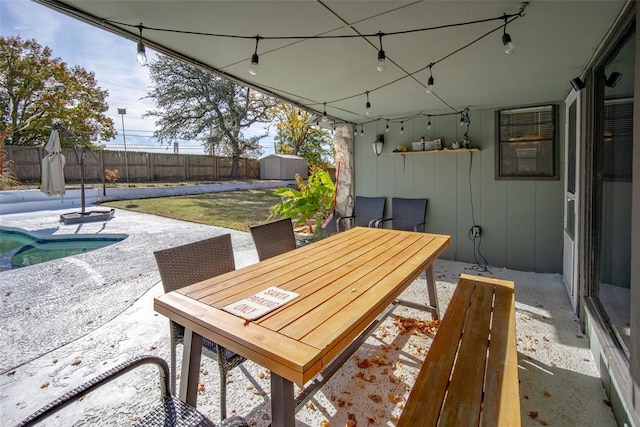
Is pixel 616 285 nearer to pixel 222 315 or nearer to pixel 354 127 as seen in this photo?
pixel 222 315

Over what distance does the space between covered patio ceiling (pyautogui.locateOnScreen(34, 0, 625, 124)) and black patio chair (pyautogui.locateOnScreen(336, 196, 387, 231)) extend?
7.13ft

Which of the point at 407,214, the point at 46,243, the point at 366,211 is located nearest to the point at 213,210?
the point at 46,243

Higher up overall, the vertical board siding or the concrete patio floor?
the vertical board siding

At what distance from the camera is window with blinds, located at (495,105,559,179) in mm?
4039

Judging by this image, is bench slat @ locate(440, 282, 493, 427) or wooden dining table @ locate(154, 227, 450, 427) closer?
wooden dining table @ locate(154, 227, 450, 427)

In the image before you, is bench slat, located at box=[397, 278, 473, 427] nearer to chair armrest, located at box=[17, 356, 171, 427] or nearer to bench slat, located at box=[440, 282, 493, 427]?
bench slat, located at box=[440, 282, 493, 427]

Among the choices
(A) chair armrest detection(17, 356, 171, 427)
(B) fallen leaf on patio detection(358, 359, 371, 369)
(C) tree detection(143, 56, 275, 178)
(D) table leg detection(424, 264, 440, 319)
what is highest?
(C) tree detection(143, 56, 275, 178)

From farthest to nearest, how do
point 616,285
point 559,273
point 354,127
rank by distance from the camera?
point 354,127, point 559,273, point 616,285

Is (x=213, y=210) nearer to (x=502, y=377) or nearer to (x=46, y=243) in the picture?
(x=46, y=243)

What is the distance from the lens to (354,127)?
5531 mm

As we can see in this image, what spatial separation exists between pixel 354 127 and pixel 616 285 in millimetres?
4182

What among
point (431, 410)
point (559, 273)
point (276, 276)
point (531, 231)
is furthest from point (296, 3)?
point (559, 273)

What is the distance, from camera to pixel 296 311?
4.42 ft

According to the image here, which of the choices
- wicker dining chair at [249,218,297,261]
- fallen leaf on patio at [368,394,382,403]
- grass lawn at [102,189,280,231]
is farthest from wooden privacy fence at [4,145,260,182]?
fallen leaf on patio at [368,394,382,403]
